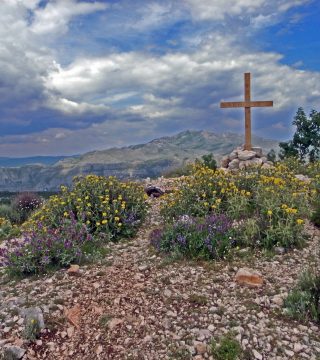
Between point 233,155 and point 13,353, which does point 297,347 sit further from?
point 233,155

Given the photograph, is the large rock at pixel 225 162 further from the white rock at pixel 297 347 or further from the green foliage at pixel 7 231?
the white rock at pixel 297 347

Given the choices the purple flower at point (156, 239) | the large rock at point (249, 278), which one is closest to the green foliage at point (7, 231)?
the purple flower at point (156, 239)

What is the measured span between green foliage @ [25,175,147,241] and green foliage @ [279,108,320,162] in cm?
1458

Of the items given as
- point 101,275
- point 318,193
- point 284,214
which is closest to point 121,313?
point 101,275

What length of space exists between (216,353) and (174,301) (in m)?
1.32

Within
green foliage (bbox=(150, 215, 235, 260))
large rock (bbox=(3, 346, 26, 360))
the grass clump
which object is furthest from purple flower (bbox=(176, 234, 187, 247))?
large rock (bbox=(3, 346, 26, 360))

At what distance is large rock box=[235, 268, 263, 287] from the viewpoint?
6.43 meters

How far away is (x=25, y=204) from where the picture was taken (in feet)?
50.8

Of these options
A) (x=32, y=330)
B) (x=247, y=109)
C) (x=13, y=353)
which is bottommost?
(x=13, y=353)

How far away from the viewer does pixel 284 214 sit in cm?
828

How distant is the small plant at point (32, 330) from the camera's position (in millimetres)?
5423

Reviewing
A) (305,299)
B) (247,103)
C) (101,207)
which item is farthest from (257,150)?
(305,299)

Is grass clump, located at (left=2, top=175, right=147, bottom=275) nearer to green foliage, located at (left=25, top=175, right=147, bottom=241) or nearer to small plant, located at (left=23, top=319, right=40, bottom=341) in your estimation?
green foliage, located at (left=25, top=175, right=147, bottom=241)

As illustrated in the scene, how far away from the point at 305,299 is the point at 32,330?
4.02 metres
